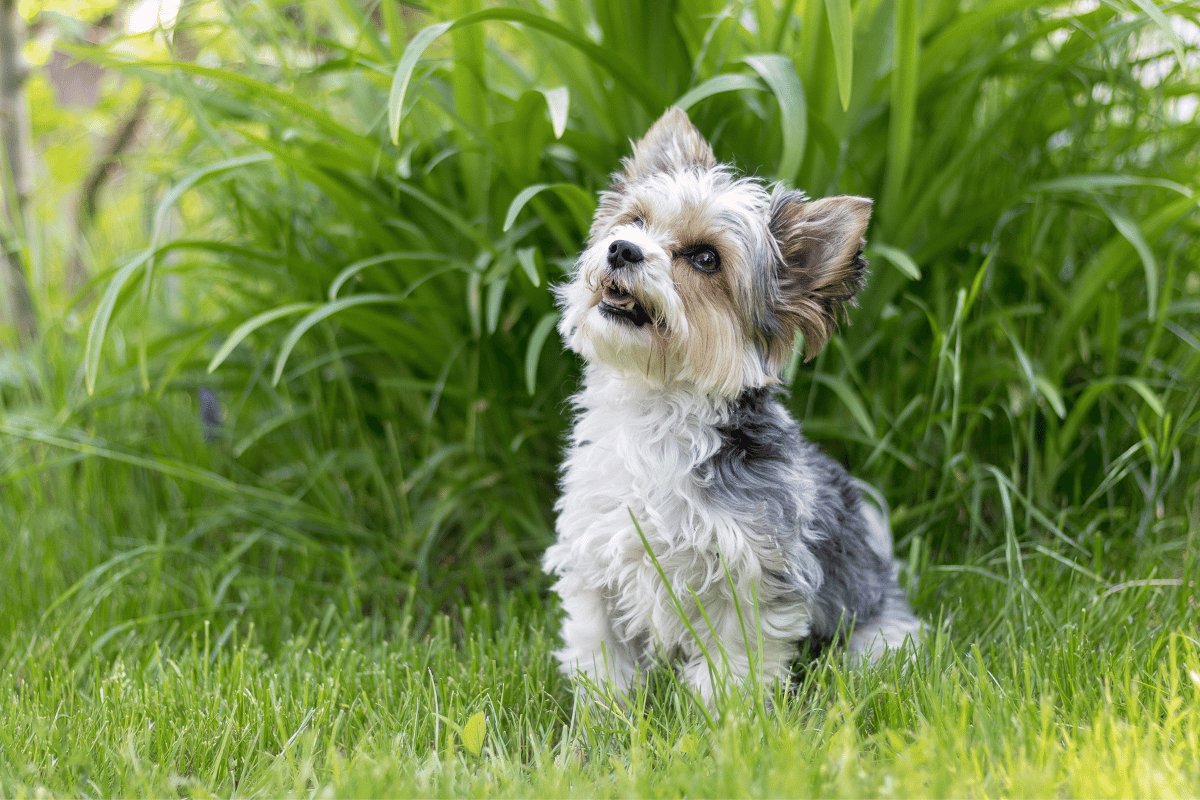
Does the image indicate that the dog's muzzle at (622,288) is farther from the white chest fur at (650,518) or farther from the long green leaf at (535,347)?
the long green leaf at (535,347)

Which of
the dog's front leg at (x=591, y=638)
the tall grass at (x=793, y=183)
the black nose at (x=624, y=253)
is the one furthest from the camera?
the tall grass at (x=793, y=183)

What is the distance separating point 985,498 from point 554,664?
6.40ft

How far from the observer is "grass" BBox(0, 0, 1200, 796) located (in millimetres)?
2771

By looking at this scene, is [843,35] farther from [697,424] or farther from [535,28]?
[697,424]

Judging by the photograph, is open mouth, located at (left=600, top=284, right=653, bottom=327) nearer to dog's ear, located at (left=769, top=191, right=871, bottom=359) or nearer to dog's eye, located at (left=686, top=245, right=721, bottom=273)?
dog's eye, located at (left=686, top=245, right=721, bottom=273)

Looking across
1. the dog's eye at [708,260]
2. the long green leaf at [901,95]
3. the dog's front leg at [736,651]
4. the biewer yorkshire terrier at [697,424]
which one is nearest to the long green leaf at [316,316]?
the biewer yorkshire terrier at [697,424]

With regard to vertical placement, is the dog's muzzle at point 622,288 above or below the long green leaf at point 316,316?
above

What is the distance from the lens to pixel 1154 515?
3299mm

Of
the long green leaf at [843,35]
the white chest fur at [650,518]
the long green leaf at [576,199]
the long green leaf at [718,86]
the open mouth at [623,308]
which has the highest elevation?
the long green leaf at [843,35]

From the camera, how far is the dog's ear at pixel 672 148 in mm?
2562

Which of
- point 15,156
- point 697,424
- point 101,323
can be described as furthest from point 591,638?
point 15,156

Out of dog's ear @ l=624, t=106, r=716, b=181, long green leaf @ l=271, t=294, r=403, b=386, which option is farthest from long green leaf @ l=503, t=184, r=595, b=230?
long green leaf @ l=271, t=294, r=403, b=386

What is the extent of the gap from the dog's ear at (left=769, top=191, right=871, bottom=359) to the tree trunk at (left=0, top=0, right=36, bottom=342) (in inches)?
145

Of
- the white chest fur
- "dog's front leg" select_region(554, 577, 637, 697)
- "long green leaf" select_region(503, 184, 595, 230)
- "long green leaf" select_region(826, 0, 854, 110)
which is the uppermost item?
"long green leaf" select_region(826, 0, 854, 110)
